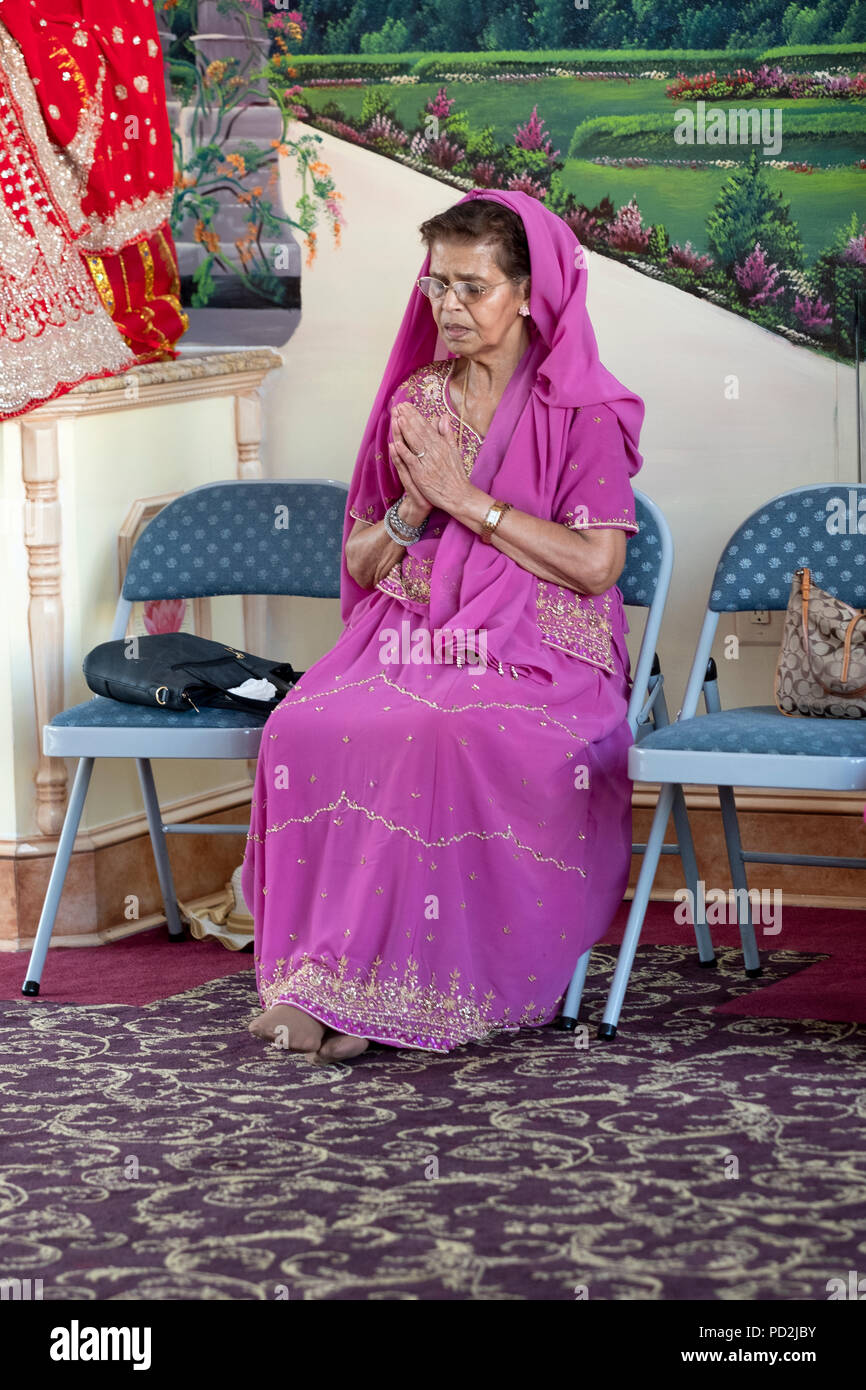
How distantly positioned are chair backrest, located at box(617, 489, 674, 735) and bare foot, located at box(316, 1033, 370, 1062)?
0.85 m

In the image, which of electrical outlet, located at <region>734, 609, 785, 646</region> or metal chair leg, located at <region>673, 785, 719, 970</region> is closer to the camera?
metal chair leg, located at <region>673, 785, 719, 970</region>

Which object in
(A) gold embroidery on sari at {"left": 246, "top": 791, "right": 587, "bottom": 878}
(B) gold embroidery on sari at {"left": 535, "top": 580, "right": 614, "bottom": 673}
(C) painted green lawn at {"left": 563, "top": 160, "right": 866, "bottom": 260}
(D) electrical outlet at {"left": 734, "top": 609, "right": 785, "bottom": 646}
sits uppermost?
(C) painted green lawn at {"left": 563, "top": 160, "right": 866, "bottom": 260}

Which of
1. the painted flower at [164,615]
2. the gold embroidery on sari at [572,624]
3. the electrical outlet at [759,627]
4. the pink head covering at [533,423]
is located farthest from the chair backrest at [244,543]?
the electrical outlet at [759,627]

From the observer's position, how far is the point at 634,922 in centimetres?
346

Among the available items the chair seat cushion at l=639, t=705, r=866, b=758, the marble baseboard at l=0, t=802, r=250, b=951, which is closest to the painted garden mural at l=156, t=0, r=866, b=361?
the chair seat cushion at l=639, t=705, r=866, b=758

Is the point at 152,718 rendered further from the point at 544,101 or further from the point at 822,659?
the point at 544,101

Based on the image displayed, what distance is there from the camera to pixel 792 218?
169 inches

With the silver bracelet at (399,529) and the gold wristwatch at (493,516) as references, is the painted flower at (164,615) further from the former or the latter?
the gold wristwatch at (493,516)

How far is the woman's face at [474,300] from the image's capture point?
3621mm

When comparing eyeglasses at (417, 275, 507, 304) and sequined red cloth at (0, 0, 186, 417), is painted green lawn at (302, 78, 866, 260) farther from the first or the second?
eyeglasses at (417, 275, 507, 304)

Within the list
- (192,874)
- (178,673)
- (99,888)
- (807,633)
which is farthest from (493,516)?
(192,874)

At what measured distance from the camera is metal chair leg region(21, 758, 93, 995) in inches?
152

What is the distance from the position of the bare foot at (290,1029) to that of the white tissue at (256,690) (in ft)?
2.58

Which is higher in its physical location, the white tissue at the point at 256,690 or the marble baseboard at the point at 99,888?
the white tissue at the point at 256,690
